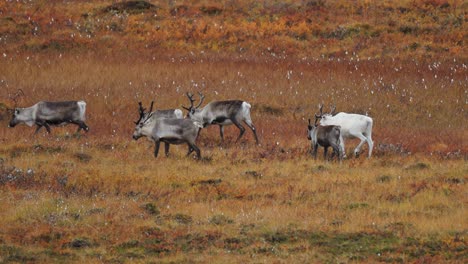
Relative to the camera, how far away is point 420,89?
1238 inches

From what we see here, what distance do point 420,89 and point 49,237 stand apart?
19.9 m

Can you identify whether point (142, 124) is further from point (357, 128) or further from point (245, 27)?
point (245, 27)

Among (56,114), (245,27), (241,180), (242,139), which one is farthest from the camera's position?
(245,27)

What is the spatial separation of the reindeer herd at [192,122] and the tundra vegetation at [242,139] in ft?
1.50

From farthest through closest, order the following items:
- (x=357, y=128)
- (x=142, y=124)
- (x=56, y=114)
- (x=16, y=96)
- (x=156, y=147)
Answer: (x=16, y=96) → (x=56, y=114) → (x=142, y=124) → (x=357, y=128) → (x=156, y=147)

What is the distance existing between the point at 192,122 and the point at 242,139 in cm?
402

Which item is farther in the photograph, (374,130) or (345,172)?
(374,130)

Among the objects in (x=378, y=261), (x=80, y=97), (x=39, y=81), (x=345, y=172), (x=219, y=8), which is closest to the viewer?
(x=378, y=261)

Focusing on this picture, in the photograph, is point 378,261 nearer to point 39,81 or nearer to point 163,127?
point 163,127

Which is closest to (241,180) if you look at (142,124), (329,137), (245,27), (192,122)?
(192,122)

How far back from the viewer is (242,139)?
24.7m

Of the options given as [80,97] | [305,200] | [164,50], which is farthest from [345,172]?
[164,50]

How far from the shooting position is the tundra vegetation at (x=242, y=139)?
1407cm

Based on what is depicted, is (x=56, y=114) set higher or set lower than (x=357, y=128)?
lower
